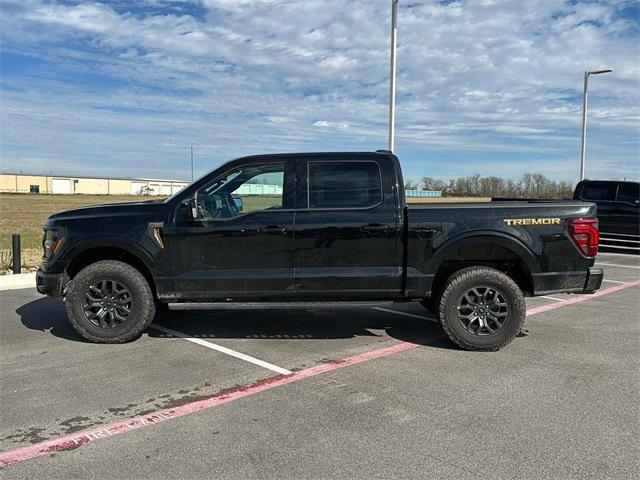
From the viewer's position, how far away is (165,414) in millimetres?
3922

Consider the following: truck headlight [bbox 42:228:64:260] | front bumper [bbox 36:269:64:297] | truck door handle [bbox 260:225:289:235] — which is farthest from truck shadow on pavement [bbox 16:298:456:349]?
truck door handle [bbox 260:225:289:235]

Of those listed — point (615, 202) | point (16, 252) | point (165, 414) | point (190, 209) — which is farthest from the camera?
point (615, 202)

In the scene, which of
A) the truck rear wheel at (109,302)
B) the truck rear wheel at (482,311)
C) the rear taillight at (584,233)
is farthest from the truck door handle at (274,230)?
the rear taillight at (584,233)

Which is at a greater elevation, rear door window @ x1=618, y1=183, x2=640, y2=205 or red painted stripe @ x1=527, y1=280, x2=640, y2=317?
rear door window @ x1=618, y1=183, x2=640, y2=205

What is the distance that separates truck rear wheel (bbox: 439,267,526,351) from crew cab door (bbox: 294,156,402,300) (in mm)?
579

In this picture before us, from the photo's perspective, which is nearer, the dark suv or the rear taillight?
the rear taillight

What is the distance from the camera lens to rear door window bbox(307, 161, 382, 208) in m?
5.57

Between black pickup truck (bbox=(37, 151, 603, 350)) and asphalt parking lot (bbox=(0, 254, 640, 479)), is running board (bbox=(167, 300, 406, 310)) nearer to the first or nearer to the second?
black pickup truck (bbox=(37, 151, 603, 350))

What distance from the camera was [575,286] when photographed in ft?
18.2

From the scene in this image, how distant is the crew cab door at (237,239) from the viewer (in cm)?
552

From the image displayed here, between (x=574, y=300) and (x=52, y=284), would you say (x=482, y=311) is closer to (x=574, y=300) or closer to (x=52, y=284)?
(x=574, y=300)

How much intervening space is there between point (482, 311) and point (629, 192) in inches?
462

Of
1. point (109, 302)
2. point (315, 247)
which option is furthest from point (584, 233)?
point (109, 302)

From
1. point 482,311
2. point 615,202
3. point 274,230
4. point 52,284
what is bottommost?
point 482,311
